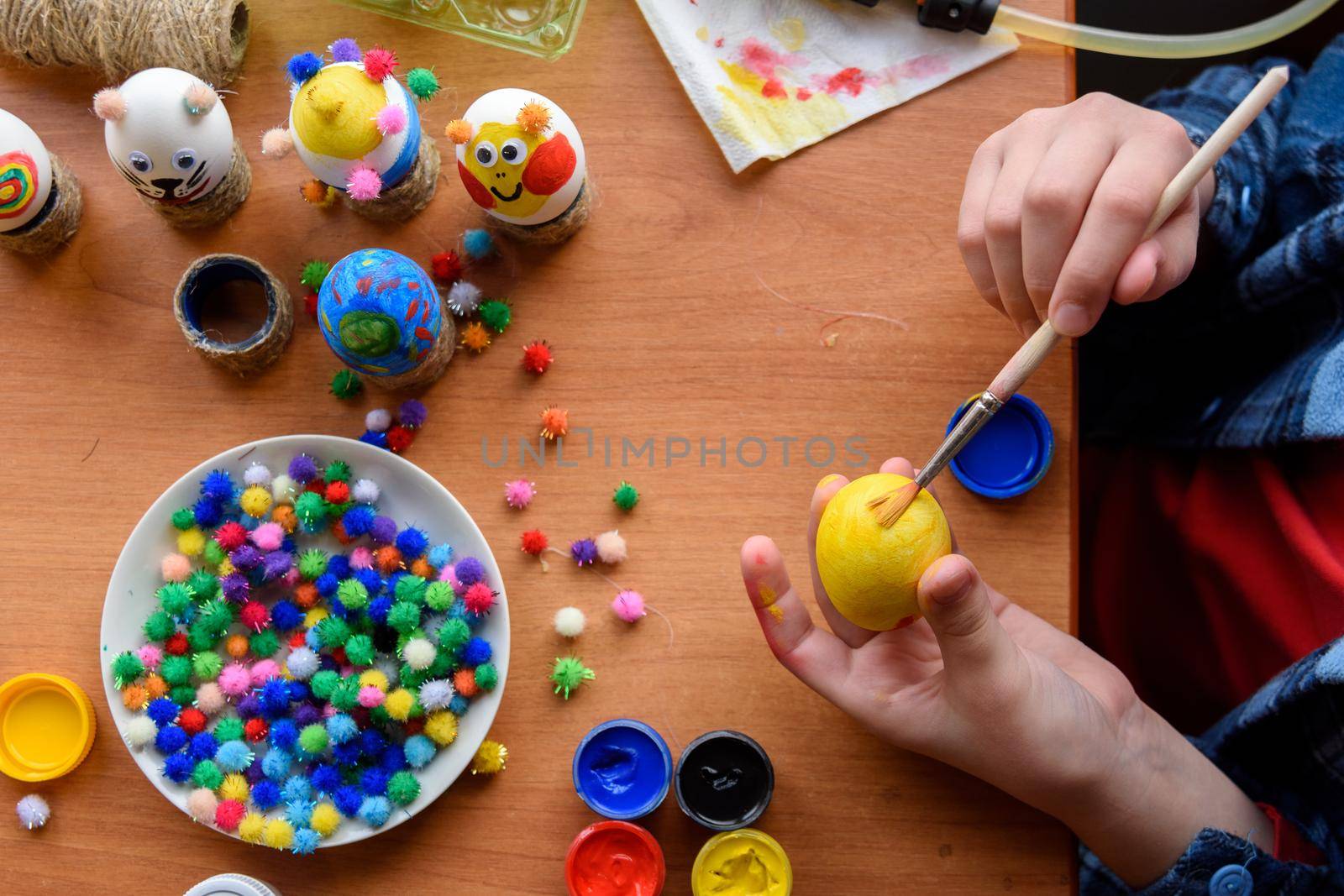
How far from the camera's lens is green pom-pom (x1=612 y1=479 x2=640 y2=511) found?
0.84 m

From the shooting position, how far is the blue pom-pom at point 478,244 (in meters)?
0.88

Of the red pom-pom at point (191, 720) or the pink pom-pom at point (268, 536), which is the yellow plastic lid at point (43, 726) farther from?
the pink pom-pom at point (268, 536)

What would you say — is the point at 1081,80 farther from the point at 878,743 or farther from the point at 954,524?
the point at 878,743

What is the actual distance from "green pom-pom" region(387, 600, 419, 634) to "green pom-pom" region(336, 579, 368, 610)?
0.03 metres

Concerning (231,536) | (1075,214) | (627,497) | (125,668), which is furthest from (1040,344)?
(125,668)

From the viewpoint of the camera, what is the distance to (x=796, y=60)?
90 cm

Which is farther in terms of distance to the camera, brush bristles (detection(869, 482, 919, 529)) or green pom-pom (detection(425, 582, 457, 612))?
green pom-pom (detection(425, 582, 457, 612))

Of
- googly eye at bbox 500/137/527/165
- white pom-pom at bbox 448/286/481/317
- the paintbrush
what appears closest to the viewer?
the paintbrush

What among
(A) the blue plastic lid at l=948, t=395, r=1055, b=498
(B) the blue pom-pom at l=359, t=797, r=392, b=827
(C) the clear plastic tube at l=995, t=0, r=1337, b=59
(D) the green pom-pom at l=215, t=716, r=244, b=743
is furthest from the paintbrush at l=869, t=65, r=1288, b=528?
(D) the green pom-pom at l=215, t=716, r=244, b=743

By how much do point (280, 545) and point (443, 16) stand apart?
54 cm

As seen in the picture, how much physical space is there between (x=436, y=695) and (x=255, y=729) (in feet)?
→ 0.59

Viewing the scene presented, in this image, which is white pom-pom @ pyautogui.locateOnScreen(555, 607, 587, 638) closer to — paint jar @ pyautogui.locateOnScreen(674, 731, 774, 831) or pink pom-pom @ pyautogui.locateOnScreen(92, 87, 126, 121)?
paint jar @ pyautogui.locateOnScreen(674, 731, 774, 831)

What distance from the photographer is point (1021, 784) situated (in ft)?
2.43

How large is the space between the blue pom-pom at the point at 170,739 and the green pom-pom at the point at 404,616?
0.68 ft
